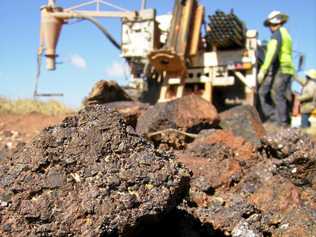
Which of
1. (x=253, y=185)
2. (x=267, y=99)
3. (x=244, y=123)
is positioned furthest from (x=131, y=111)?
(x=267, y=99)

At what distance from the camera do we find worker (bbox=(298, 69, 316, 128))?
8188 mm

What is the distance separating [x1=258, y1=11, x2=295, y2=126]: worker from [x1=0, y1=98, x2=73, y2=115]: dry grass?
390cm

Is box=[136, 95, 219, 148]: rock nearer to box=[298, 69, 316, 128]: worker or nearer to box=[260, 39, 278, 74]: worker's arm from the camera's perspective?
box=[260, 39, 278, 74]: worker's arm

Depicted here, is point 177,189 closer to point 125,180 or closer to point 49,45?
point 125,180

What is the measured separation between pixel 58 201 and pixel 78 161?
200mm

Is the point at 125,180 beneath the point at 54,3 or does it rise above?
beneath

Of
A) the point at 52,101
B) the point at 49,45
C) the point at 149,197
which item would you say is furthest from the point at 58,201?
the point at 52,101

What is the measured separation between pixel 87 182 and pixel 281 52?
20.2 ft

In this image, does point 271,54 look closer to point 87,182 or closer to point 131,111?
point 131,111

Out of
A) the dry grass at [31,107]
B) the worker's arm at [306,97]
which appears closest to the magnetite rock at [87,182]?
the worker's arm at [306,97]

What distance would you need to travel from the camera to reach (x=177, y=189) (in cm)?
218

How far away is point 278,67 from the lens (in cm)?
779

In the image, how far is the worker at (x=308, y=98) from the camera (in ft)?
26.9

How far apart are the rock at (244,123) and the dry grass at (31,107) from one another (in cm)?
497
